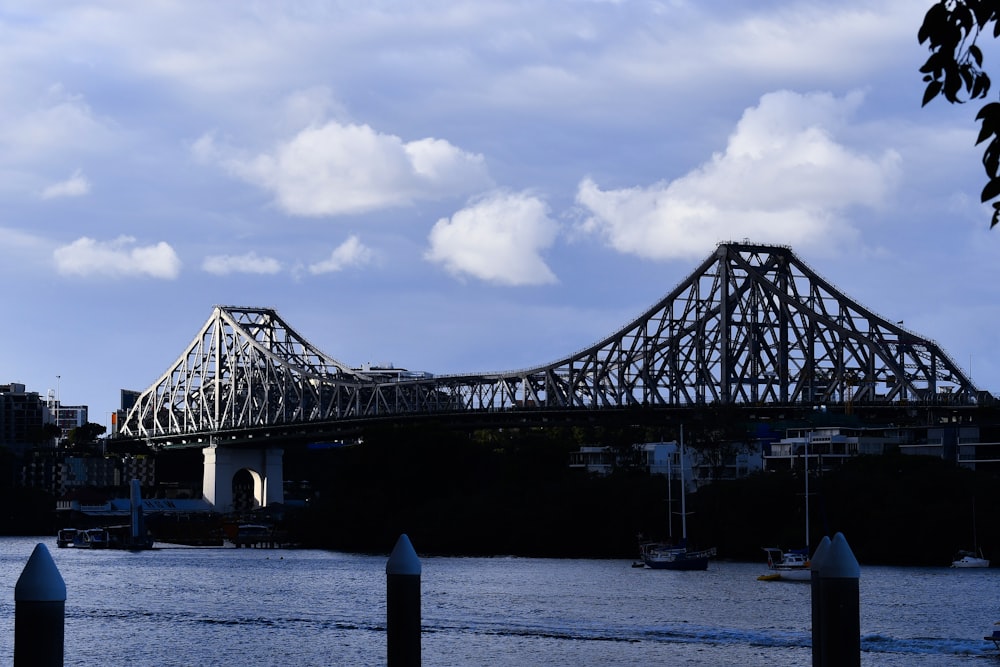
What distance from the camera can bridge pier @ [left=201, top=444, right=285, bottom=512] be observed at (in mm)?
153875

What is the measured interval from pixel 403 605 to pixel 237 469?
14458 cm

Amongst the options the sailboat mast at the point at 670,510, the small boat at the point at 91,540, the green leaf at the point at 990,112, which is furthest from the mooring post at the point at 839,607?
the small boat at the point at 91,540

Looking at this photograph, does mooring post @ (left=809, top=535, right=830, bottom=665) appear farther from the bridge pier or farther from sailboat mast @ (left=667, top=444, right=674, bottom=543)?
the bridge pier

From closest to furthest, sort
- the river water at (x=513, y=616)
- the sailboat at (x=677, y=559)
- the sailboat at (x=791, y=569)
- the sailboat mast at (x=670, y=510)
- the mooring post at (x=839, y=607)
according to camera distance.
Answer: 1. the mooring post at (x=839, y=607)
2. the river water at (x=513, y=616)
3. the sailboat at (x=791, y=569)
4. the sailboat at (x=677, y=559)
5. the sailboat mast at (x=670, y=510)

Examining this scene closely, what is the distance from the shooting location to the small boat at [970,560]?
8019cm

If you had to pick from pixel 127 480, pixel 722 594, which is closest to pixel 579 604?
pixel 722 594

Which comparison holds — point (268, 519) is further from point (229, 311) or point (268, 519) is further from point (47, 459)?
point (47, 459)

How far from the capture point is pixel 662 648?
42719 mm

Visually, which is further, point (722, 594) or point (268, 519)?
point (268, 519)

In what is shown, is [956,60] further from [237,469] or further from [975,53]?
[237,469]

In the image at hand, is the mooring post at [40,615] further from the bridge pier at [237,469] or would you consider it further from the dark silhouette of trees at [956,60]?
the bridge pier at [237,469]

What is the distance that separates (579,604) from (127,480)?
486 ft

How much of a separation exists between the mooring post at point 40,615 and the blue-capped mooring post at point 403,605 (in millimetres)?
2822

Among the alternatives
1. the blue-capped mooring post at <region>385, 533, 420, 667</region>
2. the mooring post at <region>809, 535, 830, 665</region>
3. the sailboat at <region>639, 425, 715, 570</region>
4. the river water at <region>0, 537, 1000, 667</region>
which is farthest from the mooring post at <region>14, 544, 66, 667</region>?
the sailboat at <region>639, 425, 715, 570</region>
